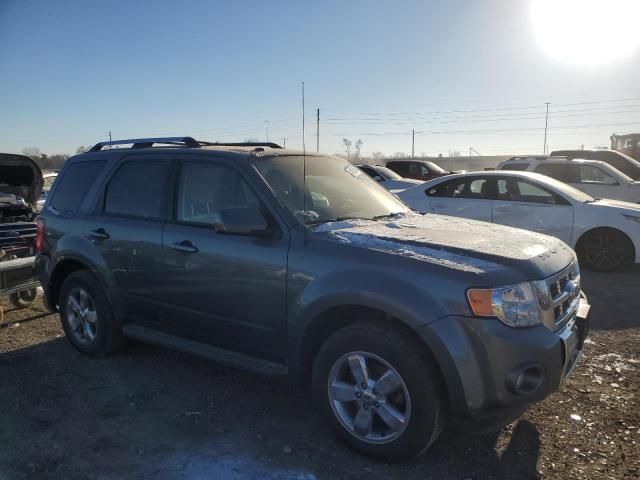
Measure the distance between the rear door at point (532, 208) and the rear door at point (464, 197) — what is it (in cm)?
18

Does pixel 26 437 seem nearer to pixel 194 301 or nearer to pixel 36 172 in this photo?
pixel 194 301

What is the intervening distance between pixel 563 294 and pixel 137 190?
10.8 ft

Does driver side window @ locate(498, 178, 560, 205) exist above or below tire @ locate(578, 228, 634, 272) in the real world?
above

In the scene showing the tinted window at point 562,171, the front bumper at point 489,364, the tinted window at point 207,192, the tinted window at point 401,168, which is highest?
the tinted window at point 401,168

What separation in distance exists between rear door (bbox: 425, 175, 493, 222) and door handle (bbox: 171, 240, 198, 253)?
5.93 meters

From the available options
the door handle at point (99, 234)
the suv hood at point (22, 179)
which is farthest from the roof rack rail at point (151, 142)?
the suv hood at point (22, 179)

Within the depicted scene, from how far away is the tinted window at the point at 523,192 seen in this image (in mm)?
8234

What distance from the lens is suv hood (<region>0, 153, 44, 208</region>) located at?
8.16 meters

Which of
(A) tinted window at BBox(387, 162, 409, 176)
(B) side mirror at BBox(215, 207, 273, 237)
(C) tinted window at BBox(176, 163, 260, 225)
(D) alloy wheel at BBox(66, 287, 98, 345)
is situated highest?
(A) tinted window at BBox(387, 162, 409, 176)

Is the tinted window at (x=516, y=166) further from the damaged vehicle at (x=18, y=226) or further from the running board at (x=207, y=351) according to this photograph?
the running board at (x=207, y=351)

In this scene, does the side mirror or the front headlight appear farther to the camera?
the side mirror

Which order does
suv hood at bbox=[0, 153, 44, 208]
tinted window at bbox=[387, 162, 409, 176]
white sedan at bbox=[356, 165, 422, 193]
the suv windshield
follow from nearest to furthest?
the suv windshield → suv hood at bbox=[0, 153, 44, 208] → white sedan at bbox=[356, 165, 422, 193] → tinted window at bbox=[387, 162, 409, 176]

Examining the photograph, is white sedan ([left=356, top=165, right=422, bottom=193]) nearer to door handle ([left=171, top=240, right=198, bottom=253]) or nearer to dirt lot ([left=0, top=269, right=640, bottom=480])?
dirt lot ([left=0, top=269, right=640, bottom=480])

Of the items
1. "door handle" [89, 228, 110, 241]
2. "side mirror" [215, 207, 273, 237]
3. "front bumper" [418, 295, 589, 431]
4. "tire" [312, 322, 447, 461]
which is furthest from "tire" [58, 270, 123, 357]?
"front bumper" [418, 295, 589, 431]
